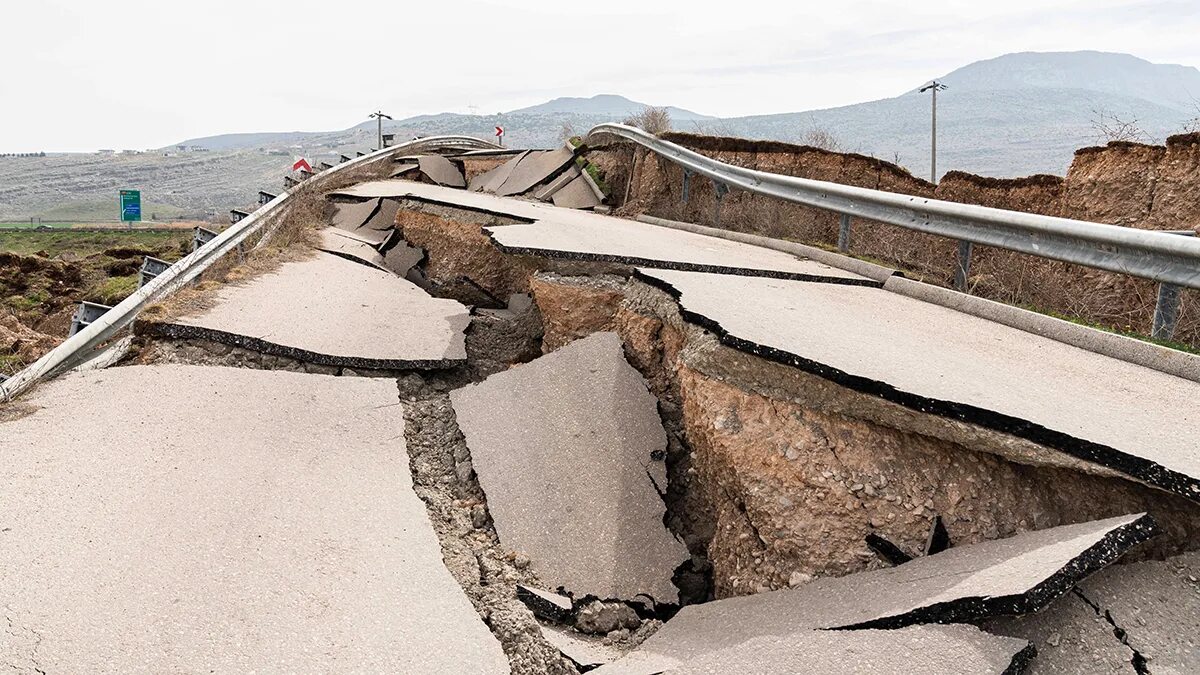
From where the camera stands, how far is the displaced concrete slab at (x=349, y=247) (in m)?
8.88

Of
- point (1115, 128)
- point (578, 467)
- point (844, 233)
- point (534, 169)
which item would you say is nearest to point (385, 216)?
point (534, 169)

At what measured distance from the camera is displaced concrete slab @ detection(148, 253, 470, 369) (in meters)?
5.06

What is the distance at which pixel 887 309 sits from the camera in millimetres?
5391

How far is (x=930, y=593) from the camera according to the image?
2625 millimetres

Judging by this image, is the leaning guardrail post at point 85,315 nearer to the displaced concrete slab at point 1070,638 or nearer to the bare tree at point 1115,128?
the displaced concrete slab at point 1070,638

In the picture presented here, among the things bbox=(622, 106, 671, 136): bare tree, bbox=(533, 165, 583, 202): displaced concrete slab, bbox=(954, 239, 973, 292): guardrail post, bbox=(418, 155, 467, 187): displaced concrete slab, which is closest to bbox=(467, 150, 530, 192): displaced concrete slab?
bbox=(418, 155, 467, 187): displaced concrete slab

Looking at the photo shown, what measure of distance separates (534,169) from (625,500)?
38.3ft

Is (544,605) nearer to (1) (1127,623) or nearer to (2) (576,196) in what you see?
(1) (1127,623)

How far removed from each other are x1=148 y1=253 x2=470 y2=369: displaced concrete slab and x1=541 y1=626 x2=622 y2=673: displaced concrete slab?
255 cm

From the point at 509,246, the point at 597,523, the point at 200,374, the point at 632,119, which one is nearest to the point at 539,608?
the point at 597,523

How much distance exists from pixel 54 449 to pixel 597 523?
2.43 metres

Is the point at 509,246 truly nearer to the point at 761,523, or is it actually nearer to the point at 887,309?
the point at 887,309

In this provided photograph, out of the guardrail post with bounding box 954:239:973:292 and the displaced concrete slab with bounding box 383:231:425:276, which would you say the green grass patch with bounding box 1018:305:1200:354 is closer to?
the guardrail post with bounding box 954:239:973:292

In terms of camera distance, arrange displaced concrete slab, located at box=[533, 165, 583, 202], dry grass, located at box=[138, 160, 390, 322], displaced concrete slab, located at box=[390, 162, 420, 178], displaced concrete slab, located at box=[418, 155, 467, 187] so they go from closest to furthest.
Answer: dry grass, located at box=[138, 160, 390, 322] → displaced concrete slab, located at box=[533, 165, 583, 202] → displaced concrete slab, located at box=[418, 155, 467, 187] → displaced concrete slab, located at box=[390, 162, 420, 178]
